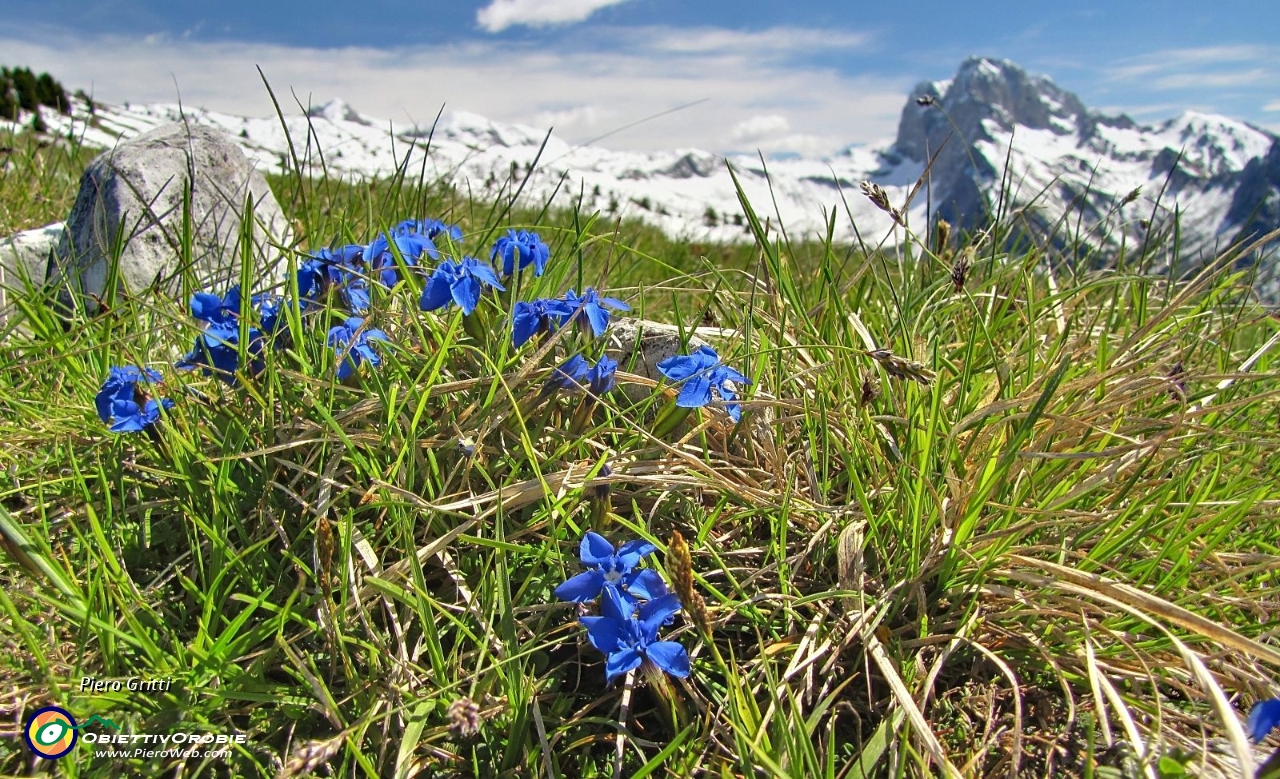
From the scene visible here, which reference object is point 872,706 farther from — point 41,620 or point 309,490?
point 41,620

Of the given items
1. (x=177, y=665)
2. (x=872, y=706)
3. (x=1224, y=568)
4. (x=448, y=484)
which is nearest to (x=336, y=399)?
(x=448, y=484)

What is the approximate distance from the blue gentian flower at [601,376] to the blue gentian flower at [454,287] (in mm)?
312

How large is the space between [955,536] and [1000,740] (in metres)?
0.40

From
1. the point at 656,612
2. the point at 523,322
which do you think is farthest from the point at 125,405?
the point at 656,612

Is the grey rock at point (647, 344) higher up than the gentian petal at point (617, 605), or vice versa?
the grey rock at point (647, 344)

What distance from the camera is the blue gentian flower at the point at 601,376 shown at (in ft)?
6.11

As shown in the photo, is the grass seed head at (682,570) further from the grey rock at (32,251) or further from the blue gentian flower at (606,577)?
the grey rock at (32,251)

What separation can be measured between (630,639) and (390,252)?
1.28 meters

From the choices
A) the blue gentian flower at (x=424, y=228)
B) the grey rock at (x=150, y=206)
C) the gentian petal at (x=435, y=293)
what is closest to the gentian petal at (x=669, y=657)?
the gentian petal at (x=435, y=293)

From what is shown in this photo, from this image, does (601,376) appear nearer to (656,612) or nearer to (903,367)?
(656,612)

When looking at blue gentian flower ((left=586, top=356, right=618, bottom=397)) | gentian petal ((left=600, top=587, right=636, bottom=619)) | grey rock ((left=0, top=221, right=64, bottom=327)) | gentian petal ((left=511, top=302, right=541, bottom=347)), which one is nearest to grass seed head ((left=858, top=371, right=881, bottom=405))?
blue gentian flower ((left=586, top=356, right=618, bottom=397))

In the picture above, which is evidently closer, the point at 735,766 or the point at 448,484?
the point at 735,766

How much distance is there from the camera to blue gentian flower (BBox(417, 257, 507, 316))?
1817 millimetres

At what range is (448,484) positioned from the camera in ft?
5.77
